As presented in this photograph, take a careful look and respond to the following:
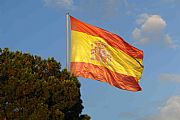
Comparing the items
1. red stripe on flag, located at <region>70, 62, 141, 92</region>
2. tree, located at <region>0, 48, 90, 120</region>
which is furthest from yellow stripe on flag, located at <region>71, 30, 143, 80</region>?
tree, located at <region>0, 48, 90, 120</region>

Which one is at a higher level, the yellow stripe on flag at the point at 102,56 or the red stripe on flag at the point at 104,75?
the yellow stripe on flag at the point at 102,56

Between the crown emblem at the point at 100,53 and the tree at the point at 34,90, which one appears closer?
the tree at the point at 34,90

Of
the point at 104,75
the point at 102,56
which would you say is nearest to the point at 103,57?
the point at 102,56

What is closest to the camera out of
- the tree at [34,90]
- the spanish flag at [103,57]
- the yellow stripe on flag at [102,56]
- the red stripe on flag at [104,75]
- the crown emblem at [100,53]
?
the tree at [34,90]

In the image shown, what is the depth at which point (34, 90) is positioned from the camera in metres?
36.3

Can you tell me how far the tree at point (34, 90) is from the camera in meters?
35.5

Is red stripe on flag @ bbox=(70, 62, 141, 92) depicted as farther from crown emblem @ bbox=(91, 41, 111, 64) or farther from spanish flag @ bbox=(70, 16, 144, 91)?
crown emblem @ bbox=(91, 41, 111, 64)

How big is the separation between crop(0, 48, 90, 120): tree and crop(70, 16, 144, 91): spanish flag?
64.0 inches

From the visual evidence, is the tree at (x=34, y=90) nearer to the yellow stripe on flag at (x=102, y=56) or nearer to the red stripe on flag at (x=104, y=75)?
the red stripe on flag at (x=104, y=75)

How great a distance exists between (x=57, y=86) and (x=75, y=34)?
3749 mm

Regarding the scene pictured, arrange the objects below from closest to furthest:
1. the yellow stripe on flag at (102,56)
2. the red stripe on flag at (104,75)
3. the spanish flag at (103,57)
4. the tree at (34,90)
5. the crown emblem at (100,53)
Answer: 1. the tree at (34,90)
2. the red stripe on flag at (104,75)
3. the spanish flag at (103,57)
4. the yellow stripe on flag at (102,56)
5. the crown emblem at (100,53)

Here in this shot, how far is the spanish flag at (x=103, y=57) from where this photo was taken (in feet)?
122

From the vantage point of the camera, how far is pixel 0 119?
117 ft

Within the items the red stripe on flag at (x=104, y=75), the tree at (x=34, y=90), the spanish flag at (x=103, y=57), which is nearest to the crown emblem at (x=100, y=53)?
the spanish flag at (x=103, y=57)
